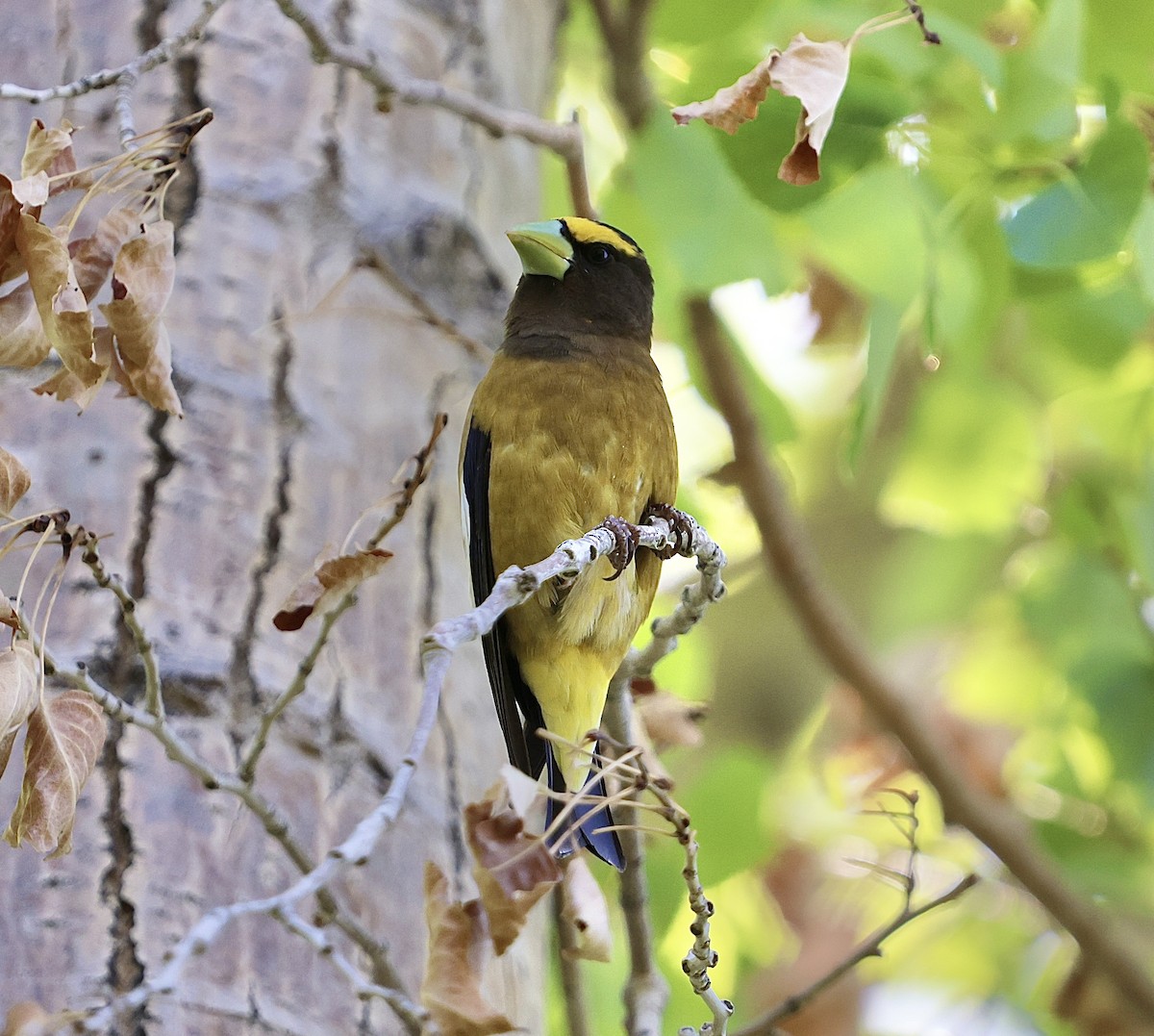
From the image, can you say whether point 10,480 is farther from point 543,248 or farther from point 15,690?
point 543,248

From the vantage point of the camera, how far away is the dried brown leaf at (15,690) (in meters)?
1.26

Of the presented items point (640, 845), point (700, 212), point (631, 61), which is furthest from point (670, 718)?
point (631, 61)

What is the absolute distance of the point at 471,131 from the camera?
2.65m

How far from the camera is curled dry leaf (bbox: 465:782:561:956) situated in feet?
3.90

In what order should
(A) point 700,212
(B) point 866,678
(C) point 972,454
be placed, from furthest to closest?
(C) point 972,454 → (B) point 866,678 → (A) point 700,212

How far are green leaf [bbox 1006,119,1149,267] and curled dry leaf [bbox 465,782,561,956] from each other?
1441mm

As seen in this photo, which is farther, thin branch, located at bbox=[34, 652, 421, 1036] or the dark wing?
the dark wing

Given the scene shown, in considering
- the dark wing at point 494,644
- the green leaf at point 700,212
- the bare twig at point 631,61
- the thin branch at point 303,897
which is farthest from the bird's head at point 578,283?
the thin branch at point 303,897

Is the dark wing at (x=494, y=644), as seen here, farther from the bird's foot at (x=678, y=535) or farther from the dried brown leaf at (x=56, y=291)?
the dried brown leaf at (x=56, y=291)

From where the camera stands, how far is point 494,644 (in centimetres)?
217

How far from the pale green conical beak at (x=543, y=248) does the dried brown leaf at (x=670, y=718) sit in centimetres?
75

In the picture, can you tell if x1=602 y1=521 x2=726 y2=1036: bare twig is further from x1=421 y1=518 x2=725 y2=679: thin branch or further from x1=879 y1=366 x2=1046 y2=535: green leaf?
x1=879 y1=366 x2=1046 y2=535: green leaf

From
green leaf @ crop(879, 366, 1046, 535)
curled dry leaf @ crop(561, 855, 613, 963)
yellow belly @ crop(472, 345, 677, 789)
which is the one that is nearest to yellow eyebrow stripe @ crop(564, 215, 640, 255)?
yellow belly @ crop(472, 345, 677, 789)

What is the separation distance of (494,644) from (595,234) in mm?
770
